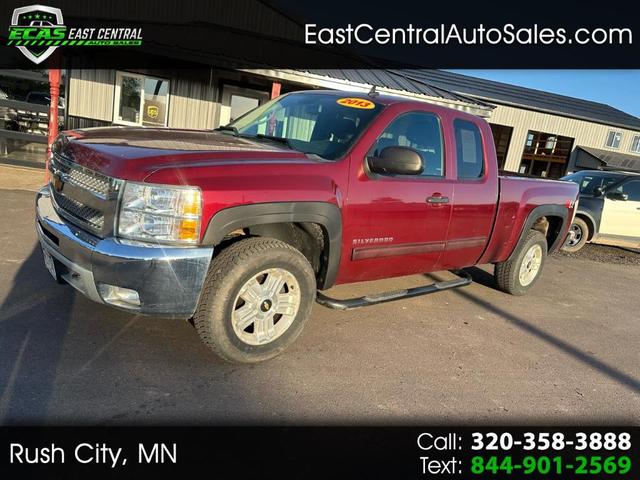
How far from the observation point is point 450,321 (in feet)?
15.2

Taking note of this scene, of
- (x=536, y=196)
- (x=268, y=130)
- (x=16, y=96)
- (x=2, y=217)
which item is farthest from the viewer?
(x=16, y=96)

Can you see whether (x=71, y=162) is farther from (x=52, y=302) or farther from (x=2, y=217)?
(x=2, y=217)

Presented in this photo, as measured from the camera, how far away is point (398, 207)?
3.81 metres

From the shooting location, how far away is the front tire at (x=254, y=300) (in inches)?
119

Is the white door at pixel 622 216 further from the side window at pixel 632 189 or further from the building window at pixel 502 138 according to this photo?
the building window at pixel 502 138

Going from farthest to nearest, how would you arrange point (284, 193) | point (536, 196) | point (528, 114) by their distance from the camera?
point (528, 114) < point (536, 196) < point (284, 193)

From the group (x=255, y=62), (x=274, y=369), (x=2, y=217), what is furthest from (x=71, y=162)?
(x=255, y=62)

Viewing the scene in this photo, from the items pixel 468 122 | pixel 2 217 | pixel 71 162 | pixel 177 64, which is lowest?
pixel 2 217

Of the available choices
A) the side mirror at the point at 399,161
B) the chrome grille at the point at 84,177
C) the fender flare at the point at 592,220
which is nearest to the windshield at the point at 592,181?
the fender flare at the point at 592,220

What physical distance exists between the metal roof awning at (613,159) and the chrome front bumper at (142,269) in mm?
25561

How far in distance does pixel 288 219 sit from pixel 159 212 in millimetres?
853

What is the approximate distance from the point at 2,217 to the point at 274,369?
525 cm

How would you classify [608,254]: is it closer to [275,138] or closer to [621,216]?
[621,216]

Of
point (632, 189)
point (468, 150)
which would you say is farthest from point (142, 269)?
point (632, 189)
